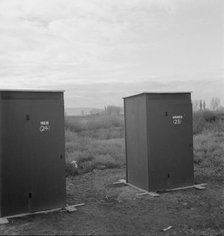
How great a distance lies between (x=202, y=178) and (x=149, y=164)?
192cm

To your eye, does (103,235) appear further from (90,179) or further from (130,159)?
(90,179)

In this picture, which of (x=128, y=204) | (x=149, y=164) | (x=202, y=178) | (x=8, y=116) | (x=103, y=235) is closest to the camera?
(x=103, y=235)

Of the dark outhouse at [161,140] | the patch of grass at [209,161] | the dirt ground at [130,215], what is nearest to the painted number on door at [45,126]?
the dirt ground at [130,215]

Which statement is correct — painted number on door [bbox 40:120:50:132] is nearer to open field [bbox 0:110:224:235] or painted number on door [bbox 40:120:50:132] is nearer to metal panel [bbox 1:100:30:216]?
metal panel [bbox 1:100:30:216]

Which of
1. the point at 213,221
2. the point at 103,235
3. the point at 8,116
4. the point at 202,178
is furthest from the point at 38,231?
the point at 202,178

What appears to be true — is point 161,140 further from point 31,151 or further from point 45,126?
point 31,151

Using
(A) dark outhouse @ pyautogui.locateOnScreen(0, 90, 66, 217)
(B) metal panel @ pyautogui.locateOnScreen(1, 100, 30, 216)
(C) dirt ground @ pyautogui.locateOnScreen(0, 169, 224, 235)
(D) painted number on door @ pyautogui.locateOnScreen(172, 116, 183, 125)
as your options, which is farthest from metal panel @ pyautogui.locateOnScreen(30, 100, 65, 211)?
(D) painted number on door @ pyautogui.locateOnScreen(172, 116, 183, 125)

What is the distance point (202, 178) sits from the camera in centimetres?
733

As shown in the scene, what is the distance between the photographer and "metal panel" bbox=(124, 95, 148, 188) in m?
6.12

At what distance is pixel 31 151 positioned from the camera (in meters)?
4.81

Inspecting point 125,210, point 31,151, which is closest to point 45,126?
point 31,151

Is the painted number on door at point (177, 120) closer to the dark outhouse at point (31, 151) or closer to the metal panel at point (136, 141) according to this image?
the metal panel at point (136, 141)

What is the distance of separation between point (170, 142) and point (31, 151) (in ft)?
8.96

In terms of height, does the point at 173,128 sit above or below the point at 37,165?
above
